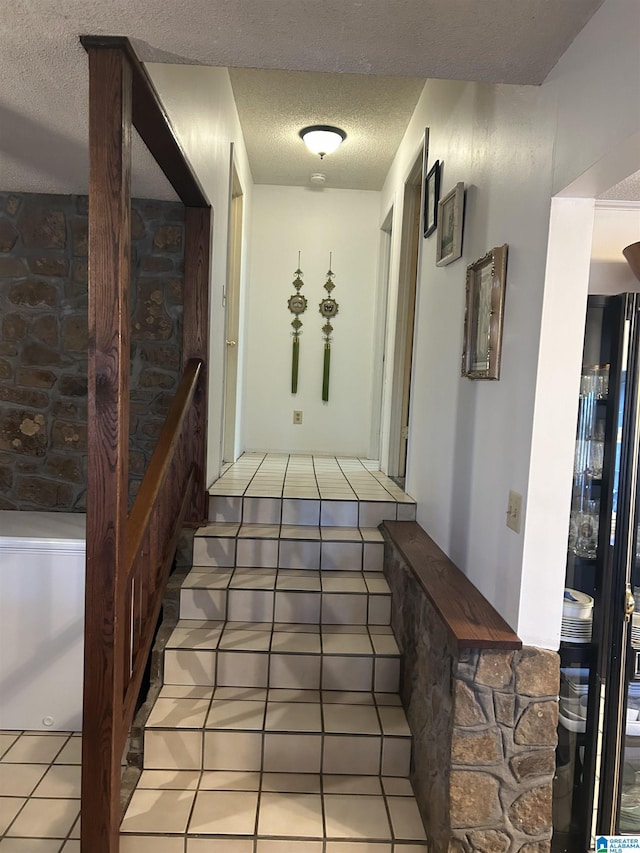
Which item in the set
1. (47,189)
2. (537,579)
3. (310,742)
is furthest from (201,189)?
(310,742)

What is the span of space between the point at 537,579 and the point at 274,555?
4.53 feet

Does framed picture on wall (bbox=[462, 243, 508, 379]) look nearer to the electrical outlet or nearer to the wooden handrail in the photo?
the electrical outlet

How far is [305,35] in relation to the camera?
1.45 metres

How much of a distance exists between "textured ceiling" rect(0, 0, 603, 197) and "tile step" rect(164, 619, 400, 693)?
80.9 inches

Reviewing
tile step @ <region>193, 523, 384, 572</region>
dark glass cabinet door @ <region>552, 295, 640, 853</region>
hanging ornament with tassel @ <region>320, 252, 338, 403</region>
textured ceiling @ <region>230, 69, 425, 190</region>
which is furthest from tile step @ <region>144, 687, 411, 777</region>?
hanging ornament with tassel @ <region>320, 252, 338, 403</region>

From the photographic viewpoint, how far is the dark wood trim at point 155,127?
1.47 m

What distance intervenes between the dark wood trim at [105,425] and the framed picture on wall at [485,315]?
3.82 ft

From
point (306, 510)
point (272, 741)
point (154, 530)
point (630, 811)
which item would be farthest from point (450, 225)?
point (630, 811)

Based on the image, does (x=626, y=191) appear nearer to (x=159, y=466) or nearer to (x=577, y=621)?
(x=577, y=621)

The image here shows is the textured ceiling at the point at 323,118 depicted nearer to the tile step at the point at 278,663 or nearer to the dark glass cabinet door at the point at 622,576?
the dark glass cabinet door at the point at 622,576

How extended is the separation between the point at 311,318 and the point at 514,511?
3483 millimetres

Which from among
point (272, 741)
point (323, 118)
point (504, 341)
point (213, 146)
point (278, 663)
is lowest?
point (272, 741)

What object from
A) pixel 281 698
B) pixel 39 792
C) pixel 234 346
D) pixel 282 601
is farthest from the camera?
pixel 234 346

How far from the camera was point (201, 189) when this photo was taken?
252 centimetres
